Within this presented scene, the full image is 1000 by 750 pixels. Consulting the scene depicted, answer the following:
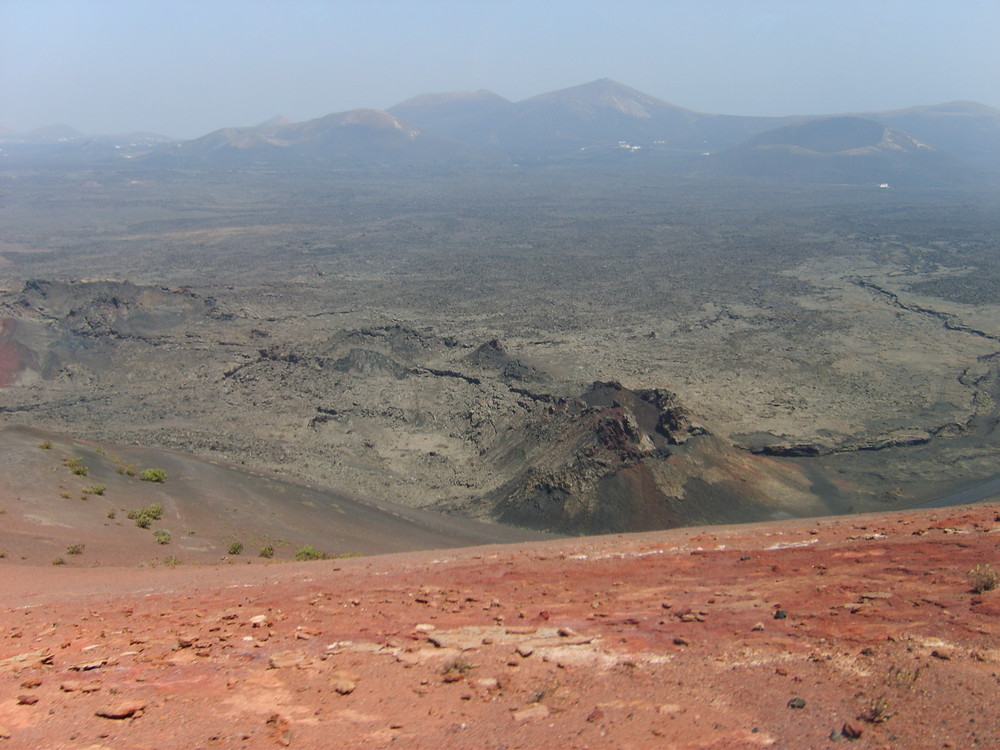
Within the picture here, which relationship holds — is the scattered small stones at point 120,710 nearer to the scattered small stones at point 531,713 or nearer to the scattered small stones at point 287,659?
the scattered small stones at point 287,659

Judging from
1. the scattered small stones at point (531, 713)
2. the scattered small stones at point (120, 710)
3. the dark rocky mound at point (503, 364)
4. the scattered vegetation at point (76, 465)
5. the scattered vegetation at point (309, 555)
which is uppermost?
the scattered small stones at point (120, 710)

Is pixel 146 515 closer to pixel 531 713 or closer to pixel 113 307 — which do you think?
pixel 531 713

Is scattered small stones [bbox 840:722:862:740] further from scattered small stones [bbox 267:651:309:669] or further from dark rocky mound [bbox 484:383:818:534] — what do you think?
dark rocky mound [bbox 484:383:818:534]

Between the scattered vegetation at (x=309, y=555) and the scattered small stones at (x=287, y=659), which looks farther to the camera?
the scattered vegetation at (x=309, y=555)

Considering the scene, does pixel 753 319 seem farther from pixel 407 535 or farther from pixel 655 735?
pixel 655 735

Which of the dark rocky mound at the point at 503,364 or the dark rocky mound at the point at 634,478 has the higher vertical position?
the dark rocky mound at the point at 503,364

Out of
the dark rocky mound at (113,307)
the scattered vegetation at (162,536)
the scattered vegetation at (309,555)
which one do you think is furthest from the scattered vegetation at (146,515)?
the dark rocky mound at (113,307)

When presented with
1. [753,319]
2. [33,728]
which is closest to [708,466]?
[33,728]
